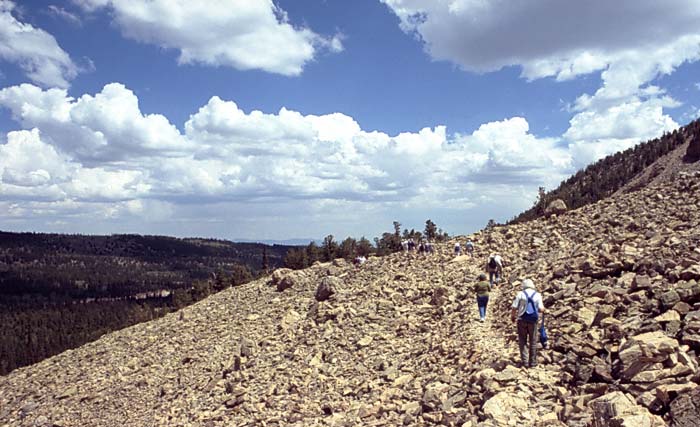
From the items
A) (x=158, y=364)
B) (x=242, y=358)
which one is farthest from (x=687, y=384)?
(x=158, y=364)

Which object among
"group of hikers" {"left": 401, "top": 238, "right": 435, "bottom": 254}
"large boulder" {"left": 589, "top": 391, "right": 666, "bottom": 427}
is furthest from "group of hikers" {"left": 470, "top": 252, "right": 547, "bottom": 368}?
"group of hikers" {"left": 401, "top": 238, "right": 435, "bottom": 254}

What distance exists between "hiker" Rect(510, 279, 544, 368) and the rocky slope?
0.42 metres

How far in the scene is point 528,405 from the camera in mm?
10078

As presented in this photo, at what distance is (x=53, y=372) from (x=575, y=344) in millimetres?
35843

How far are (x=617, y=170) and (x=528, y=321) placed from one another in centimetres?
14215

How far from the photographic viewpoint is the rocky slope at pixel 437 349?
10.1 m

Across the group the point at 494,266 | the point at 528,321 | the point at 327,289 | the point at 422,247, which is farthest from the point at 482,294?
the point at 422,247

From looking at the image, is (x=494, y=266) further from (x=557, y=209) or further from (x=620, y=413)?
(x=557, y=209)

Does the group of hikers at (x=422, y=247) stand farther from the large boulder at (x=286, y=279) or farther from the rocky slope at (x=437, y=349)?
the large boulder at (x=286, y=279)

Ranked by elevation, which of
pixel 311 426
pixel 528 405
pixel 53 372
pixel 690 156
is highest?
pixel 690 156

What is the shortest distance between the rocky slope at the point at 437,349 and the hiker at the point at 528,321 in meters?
0.42

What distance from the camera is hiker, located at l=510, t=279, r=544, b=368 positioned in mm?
11773

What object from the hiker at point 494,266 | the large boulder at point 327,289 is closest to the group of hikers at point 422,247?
the large boulder at point 327,289

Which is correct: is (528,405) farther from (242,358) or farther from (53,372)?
(53,372)
